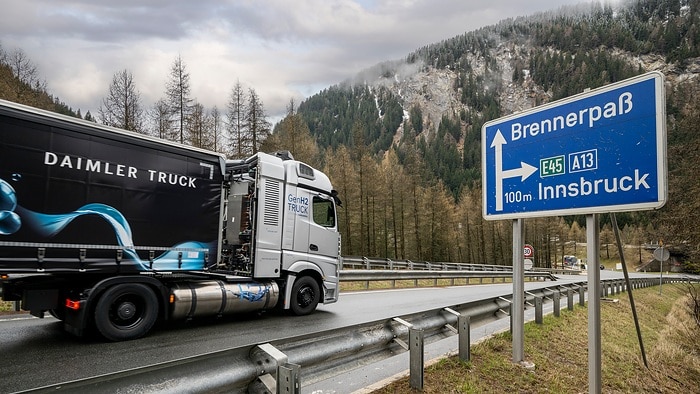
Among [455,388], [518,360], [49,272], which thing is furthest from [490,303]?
[49,272]

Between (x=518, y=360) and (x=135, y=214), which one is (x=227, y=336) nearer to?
(x=135, y=214)

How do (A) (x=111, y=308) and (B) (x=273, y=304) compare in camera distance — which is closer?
(A) (x=111, y=308)

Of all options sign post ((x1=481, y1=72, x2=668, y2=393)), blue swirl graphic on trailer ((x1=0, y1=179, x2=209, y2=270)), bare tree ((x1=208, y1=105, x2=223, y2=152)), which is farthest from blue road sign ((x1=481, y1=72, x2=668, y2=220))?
bare tree ((x1=208, y1=105, x2=223, y2=152))

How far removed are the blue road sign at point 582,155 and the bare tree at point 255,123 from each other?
2462 cm

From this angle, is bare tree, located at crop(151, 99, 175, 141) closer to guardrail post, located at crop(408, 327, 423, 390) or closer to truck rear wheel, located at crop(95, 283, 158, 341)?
truck rear wheel, located at crop(95, 283, 158, 341)

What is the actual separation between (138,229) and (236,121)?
80.2ft

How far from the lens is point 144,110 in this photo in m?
26.4

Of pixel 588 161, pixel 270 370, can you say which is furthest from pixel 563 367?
pixel 270 370

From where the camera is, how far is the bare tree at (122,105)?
2311 cm

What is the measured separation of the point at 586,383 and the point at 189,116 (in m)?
27.1

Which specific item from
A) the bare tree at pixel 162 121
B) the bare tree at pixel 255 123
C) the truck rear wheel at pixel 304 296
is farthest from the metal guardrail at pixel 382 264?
the truck rear wheel at pixel 304 296

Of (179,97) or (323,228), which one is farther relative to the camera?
(179,97)

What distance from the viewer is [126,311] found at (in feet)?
21.2

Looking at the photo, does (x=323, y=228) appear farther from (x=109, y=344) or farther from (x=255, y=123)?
(x=255, y=123)
